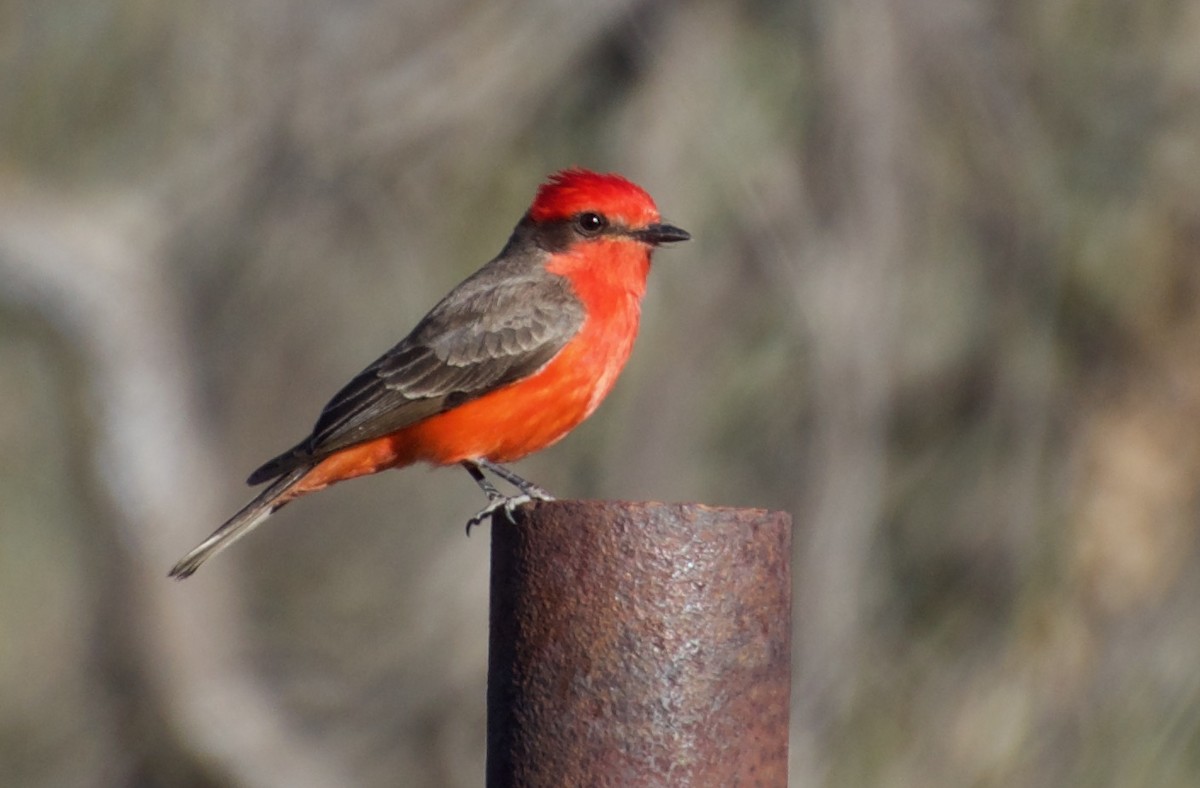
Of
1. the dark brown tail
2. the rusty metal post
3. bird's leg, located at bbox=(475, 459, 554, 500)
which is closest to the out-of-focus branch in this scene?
the dark brown tail

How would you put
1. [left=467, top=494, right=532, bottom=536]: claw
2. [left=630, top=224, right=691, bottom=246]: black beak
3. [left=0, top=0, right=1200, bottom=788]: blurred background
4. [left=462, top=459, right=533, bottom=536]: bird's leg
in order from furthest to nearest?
1. [left=0, top=0, right=1200, bottom=788]: blurred background
2. [left=630, top=224, right=691, bottom=246]: black beak
3. [left=462, top=459, right=533, bottom=536]: bird's leg
4. [left=467, top=494, right=532, bottom=536]: claw

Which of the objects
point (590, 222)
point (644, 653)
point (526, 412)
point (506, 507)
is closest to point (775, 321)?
point (590, 222)

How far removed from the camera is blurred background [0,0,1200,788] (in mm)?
7984

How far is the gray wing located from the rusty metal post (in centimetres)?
261

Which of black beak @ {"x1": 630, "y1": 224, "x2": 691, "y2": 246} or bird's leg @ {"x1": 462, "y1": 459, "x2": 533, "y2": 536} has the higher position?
black beak @ {"x1": 630, "y1": 224, "x2": 691, "y2": 246}

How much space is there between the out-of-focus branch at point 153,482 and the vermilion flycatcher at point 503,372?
3.27 m

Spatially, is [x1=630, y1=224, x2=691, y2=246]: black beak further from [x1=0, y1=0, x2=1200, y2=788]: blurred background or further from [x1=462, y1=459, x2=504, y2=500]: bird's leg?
[x1=0, y1=0, x2=1200, y2=788]: blurred background

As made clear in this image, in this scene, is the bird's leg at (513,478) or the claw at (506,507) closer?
the claw at (506,507)

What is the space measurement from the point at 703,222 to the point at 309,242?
2.32 metres

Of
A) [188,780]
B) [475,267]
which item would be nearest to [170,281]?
[475,267]

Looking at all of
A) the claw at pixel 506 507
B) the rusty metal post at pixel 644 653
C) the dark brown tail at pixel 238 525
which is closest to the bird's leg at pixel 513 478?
the claw at pixel 506 507

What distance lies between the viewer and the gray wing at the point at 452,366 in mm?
5941

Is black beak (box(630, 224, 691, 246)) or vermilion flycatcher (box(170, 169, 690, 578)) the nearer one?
vermilion flycatcher (box(170, 169, 690, 578))

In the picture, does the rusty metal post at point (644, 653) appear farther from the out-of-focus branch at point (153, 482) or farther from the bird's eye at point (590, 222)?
the out-of-focus branch at point (153, 482)
